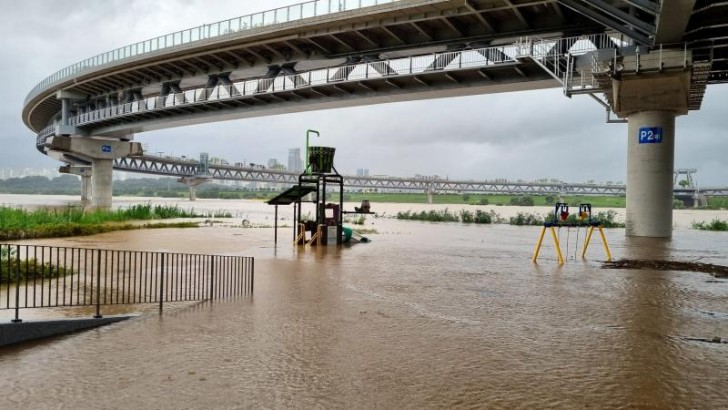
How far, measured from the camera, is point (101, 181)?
63688mm

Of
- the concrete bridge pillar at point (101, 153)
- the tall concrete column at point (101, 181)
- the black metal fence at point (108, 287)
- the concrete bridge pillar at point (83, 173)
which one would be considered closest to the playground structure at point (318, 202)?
the black metal fence at point (108, 287)

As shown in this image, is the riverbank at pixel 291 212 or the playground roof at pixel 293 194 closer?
the playground roof at pixel 293 194

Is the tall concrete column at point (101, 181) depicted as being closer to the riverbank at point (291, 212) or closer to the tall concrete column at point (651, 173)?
the riverbank at point (291, 212)

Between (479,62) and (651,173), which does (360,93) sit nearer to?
(479,62)

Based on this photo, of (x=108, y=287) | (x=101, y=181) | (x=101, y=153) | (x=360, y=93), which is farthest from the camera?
(x=101, y=181)

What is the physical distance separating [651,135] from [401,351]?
87.5 feet

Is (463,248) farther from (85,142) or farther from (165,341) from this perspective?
(85,142)

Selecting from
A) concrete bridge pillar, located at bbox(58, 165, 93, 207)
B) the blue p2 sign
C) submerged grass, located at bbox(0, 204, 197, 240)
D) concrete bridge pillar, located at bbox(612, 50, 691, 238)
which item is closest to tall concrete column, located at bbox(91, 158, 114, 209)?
submerged grass, located at bbox(0, 204, 197, 240)

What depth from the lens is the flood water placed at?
17.5 feet

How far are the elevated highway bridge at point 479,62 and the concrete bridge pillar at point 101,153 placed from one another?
14569 mm

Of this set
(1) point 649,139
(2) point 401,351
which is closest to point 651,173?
(1) point 649,139

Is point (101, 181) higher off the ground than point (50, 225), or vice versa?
point (101, 181)

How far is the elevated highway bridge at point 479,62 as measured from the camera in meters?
24.8

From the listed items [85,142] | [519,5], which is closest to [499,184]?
[85,142]
